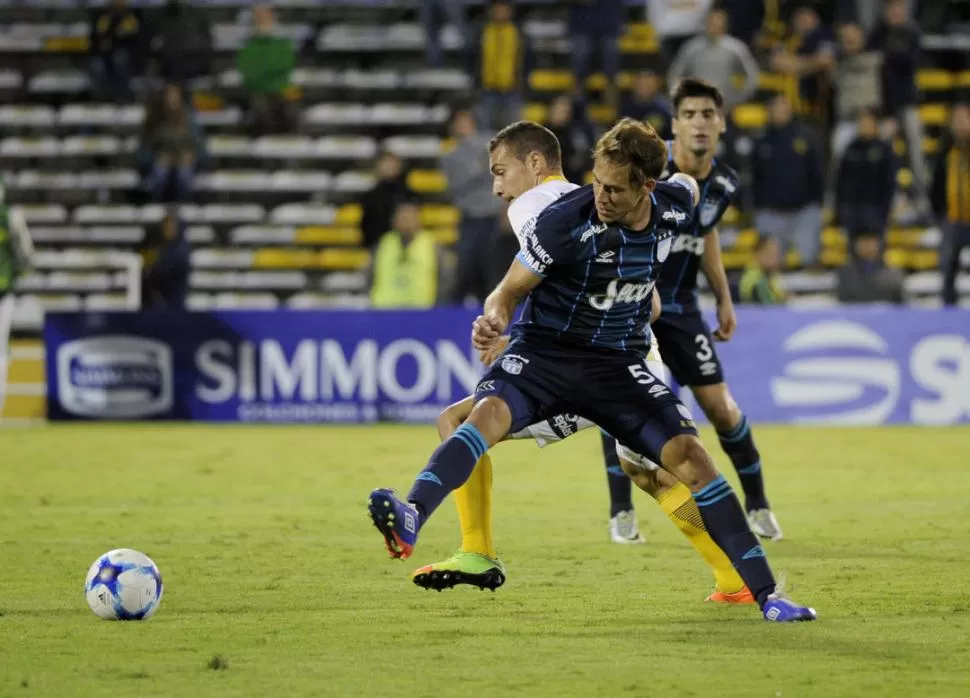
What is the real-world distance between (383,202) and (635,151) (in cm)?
1340

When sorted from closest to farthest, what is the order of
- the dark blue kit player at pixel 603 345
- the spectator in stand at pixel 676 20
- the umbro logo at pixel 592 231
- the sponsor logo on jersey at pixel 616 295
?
the dark blue kit player at pixel 603 345 < the umbro logo at pixel 592 231 < the sponsor logo on jersey at pixel 616 295 < the spectator in stand at pixel 676 20

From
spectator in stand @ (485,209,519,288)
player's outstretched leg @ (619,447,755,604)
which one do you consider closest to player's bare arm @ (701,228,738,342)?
player's outstretched leg @ (619,447,755,604)

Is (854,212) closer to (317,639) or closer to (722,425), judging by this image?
(722,425)

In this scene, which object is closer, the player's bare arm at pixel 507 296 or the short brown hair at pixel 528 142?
the player's bare arm at pixel 507 296

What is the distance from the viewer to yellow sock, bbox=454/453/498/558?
7.59m

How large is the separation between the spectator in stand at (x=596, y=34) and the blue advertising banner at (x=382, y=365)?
5.46 m

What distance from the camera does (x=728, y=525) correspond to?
7.03 meters

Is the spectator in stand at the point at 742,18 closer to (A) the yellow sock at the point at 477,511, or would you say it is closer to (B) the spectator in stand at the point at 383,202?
(B) the spectator in stand at the point at 383,202

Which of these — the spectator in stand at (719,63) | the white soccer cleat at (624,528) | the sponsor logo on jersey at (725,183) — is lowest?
the white soccer cleat at (624,528)

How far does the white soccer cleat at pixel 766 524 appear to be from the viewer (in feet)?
32.6

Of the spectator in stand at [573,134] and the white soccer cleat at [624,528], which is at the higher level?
the spectator in stand at [573,134]

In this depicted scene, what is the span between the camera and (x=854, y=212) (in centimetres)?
2009

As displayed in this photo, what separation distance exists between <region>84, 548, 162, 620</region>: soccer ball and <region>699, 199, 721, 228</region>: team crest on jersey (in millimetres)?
3915

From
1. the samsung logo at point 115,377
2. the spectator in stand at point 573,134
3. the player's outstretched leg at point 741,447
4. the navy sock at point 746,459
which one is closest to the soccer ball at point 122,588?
the player's outstretched leg at point 741,447
